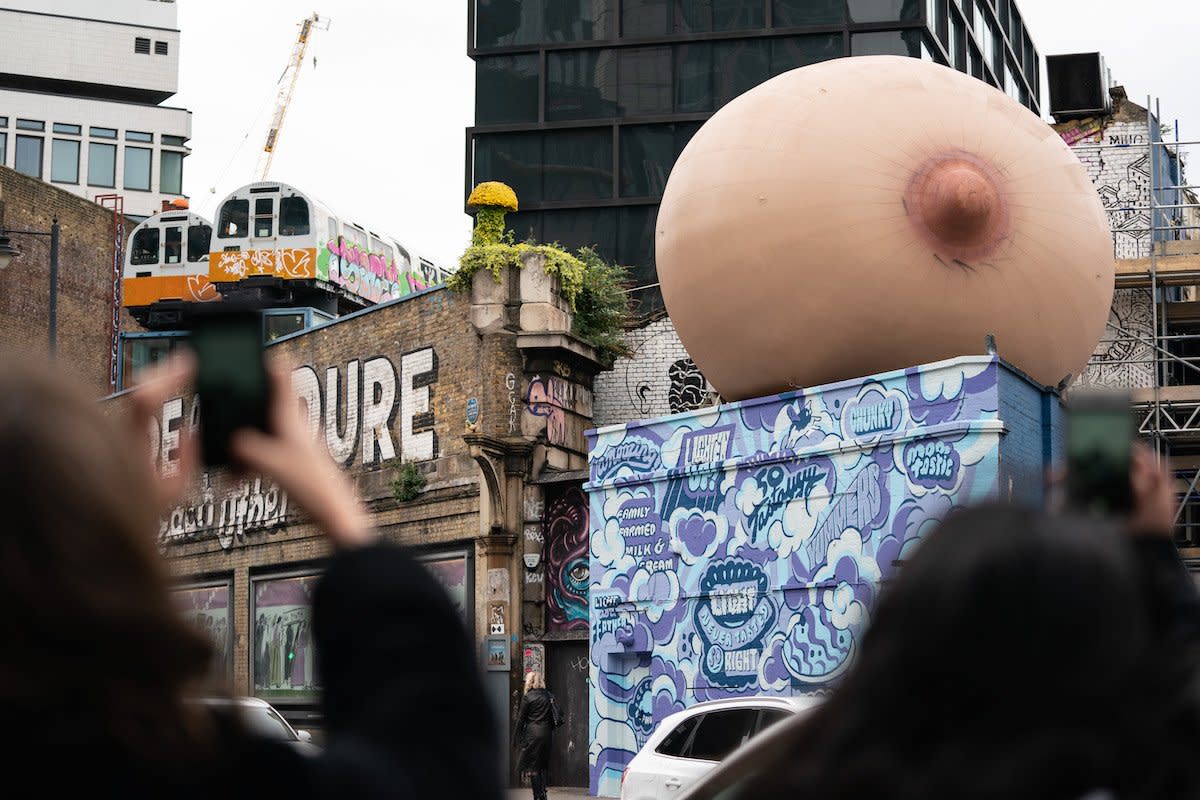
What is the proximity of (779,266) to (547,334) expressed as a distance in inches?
296

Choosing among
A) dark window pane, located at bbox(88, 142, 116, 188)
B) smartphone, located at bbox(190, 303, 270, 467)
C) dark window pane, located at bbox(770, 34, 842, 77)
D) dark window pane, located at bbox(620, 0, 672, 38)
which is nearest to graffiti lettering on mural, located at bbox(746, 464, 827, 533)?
smartphone, located at bbox(190, 303, 270, 467)

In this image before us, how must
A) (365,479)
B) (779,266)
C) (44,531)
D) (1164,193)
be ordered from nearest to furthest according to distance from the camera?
1. (44,531)
2. (779,266)
3. (365,479)
4. (1164,193)

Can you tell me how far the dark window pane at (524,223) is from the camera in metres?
42.8

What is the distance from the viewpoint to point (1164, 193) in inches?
1227

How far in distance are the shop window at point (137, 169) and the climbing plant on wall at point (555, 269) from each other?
64.8 meters

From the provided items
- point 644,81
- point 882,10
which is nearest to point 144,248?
point 644,81

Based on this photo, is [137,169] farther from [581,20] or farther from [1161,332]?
[1161,332]

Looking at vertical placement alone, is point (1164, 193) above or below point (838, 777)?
above

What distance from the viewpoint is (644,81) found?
42.5 m

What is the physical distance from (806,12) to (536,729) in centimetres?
2691

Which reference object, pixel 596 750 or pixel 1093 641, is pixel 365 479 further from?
pixel 1093 641

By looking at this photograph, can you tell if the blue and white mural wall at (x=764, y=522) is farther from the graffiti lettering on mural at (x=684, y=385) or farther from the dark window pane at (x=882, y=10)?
the dark window pane at (x=882, y=10)

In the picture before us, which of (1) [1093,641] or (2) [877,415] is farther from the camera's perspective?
(2) [877,415]

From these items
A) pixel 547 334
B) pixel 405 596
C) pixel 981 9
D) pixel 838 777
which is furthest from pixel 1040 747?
pixel 981 9
